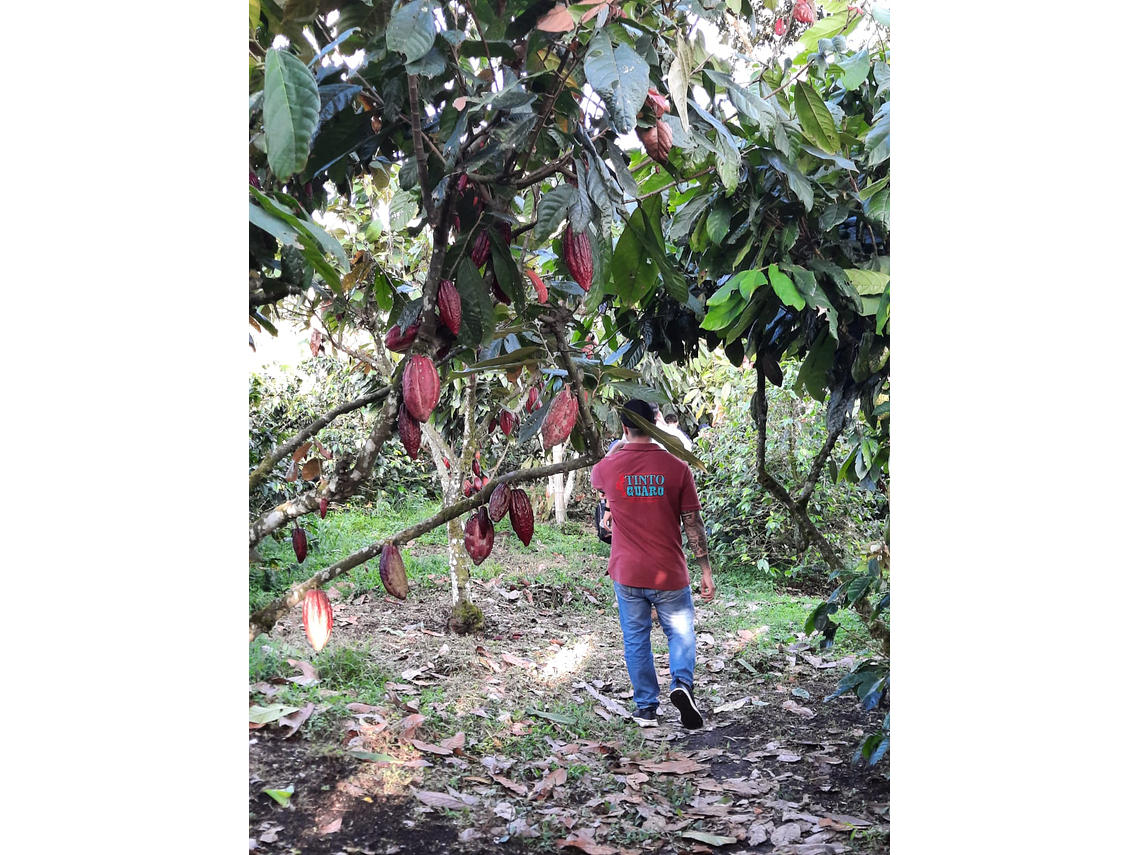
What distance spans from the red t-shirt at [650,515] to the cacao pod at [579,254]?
1103mm

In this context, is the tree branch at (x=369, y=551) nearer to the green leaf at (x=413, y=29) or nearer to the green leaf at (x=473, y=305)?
the green leaf at (x=473, y=305)

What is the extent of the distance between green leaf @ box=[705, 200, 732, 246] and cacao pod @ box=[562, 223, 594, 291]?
1.37ft

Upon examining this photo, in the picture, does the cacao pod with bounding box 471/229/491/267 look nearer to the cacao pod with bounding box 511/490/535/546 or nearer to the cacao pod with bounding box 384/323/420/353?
the cacao pod with bounding box 384/323/420/353

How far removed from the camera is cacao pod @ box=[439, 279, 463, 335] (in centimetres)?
98

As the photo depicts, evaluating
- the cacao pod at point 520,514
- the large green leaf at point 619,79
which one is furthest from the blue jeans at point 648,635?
the large green leaf at point 619,79

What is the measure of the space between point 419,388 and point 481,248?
0.73 feet

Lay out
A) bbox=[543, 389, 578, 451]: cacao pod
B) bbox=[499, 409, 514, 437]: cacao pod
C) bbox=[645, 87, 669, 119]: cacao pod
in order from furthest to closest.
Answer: bbox=[499, 409, 514, 437]: cacao pod < bbox=[543, 389, 578, 451]: cacao pod < bbox=[645, 87, 669, 119]: cacao pod

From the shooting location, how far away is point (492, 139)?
0.90 m

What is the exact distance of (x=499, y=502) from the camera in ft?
4.00

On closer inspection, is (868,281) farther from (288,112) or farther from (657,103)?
(288,112)

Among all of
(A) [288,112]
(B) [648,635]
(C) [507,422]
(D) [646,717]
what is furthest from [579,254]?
(D) [646,717]

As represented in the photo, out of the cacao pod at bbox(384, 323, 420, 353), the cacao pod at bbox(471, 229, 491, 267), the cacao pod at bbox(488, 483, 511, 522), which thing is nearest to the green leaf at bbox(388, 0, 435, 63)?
the cacao pod at bbox(471, 229, 491, 267)
